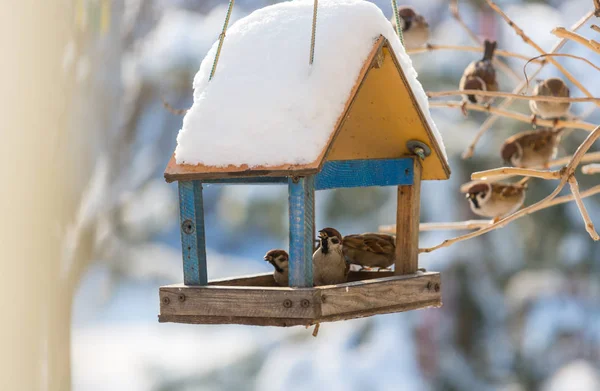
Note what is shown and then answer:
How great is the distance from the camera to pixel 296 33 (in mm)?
2248

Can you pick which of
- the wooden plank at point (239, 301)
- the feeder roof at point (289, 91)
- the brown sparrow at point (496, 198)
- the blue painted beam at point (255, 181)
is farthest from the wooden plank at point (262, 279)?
the brown sparrow at point (496, 198)

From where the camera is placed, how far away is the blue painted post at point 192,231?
224 cm

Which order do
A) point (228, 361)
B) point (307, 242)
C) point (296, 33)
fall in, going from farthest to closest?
point (228, 361), point (296, 33), point (307, 242)

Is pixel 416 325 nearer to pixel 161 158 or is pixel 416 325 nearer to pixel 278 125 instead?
pixel 161 158

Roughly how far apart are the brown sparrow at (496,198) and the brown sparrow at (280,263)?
2117 millimetres

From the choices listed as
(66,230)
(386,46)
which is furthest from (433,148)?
(66,230)

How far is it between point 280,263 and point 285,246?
434 centimetres

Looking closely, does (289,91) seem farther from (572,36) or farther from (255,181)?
(572,36)

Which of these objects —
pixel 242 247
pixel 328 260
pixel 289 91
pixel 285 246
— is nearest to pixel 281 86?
pixel 289 91

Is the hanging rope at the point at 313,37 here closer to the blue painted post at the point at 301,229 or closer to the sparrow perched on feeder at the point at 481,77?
the blue painted post at the point at 301,229

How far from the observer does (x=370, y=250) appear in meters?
2.62

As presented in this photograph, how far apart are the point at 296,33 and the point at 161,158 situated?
5.17m

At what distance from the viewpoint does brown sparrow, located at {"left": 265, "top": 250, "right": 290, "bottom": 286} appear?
7.82 feet

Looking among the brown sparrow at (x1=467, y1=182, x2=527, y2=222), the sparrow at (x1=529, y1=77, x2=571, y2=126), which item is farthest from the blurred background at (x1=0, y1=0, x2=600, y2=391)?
the sparrow at (x1=529, y1=77, x2=571, y2=126)
